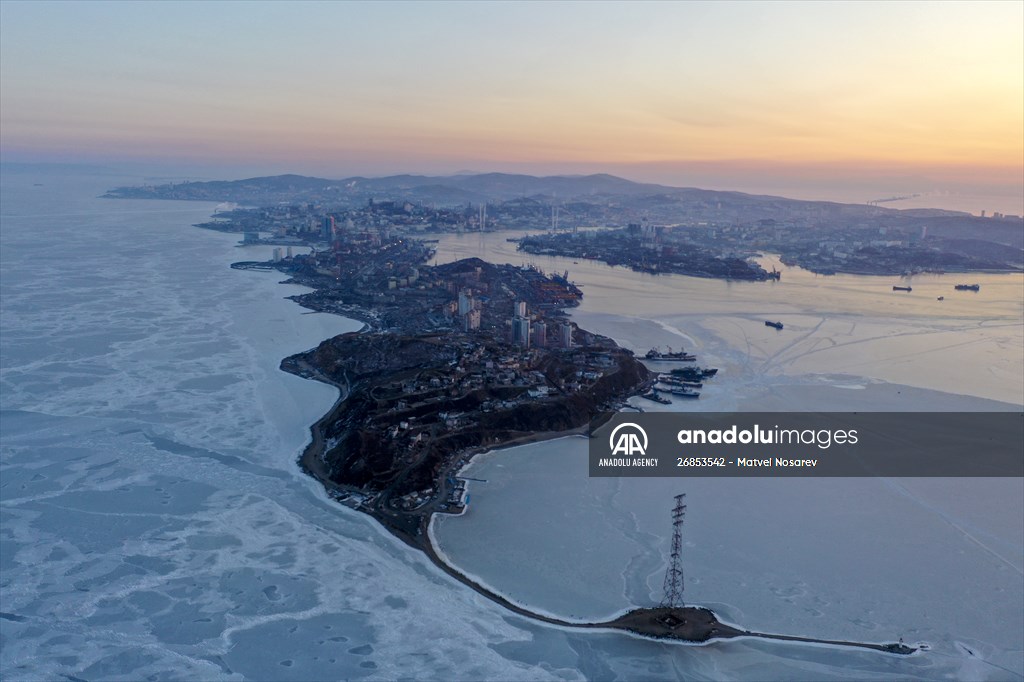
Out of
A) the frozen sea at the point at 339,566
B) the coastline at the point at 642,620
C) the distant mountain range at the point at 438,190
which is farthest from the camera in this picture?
the distant mountain range at the point at 438,190

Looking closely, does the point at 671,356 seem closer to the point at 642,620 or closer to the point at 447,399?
the point at 447,399

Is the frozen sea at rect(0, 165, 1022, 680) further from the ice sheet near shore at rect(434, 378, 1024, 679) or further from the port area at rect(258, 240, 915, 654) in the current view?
the port area at rect(258, 240, 915, 654)

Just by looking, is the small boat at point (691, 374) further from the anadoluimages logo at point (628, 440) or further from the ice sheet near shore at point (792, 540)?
the anadoluimages logo at point (628, 440)

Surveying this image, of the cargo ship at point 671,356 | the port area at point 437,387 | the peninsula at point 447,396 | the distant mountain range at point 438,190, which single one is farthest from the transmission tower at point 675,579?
the distant mountain range at point 438,190

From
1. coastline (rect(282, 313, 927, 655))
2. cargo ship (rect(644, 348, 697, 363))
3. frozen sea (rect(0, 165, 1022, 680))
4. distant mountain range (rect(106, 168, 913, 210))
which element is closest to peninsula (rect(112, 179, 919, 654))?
coastline (rect(282, 313, 927, 655))

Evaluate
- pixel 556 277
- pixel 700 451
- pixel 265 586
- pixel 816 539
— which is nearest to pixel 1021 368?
pixel 700 451
